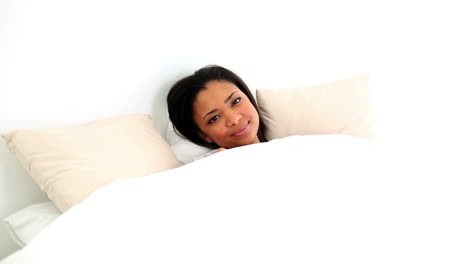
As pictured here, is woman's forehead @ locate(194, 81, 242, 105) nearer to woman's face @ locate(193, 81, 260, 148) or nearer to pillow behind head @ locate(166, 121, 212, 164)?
woman's face @ locate(193, 81, 260, 148)

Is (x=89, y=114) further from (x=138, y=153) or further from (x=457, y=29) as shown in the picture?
(x=457, y=29)

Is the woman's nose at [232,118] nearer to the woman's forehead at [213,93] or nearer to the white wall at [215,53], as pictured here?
the woman's forehead at [213,93]

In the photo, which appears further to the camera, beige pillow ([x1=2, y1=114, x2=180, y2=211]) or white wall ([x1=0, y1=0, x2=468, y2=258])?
white wall ([x1=0, y1=0, x2=468, y2=258])

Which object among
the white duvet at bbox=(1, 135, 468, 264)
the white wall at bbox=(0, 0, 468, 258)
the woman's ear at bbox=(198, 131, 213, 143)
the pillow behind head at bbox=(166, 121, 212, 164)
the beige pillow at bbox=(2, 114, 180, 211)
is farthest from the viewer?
the woman's ear at bbox=(198, 131, 213, 143)

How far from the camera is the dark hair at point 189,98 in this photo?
4.53 ft

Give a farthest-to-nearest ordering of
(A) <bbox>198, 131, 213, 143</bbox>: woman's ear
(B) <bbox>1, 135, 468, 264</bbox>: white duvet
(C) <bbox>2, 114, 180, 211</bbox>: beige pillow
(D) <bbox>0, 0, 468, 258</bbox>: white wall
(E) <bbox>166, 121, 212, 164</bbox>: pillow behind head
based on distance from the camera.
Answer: (A) <bbox>198, 131, 213, 143</bbox>: woman's ear < (E) <bbox>166, 121, 212, 164</bbox>: pillow behind head < (D) <bbox>0, 0, 468, 258</bbox>: white wall < (C) <bbox>2, 114, 180, 211</bbox>: beige pillow < (B) <bbox>1, 135, 468, 264</bbox>: white duvet

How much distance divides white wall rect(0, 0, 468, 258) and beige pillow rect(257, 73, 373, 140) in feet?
0.40

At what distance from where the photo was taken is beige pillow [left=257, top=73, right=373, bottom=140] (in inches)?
58.4

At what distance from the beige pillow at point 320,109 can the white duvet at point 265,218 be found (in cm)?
61

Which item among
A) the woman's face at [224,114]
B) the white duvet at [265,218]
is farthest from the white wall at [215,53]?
the white duvet at [265,218]

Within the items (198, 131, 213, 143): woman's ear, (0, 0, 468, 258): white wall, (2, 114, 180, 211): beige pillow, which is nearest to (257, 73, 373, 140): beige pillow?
(0, 0, 468, 258): white wall

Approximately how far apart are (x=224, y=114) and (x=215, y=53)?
313mm

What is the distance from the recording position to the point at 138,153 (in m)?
1.09

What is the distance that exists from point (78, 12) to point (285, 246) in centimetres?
92
